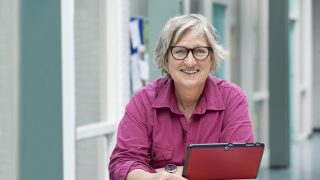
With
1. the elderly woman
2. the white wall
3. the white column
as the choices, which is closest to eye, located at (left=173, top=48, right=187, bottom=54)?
the elderly woman

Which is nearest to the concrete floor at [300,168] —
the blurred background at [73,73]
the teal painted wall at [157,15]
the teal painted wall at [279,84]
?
the blurred background at [73,73]

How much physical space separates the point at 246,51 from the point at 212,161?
300 inches

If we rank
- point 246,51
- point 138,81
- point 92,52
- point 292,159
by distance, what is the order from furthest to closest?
point 292,159 < point 246,51 < point 138,81 < point 92,52

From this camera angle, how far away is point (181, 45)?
2705 mm

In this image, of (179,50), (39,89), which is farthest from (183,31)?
(39,89)

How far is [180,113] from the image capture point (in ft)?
9.11

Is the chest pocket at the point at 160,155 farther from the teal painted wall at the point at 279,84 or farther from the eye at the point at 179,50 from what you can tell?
the teal painted wall at the point at 279,84

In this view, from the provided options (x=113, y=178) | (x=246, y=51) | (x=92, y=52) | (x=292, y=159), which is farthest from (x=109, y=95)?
(x=292, y=159)

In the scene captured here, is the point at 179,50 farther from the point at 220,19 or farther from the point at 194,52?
the point at 220,19

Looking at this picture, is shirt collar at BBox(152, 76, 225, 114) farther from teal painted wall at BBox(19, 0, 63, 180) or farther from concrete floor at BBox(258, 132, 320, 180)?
concrete floor at BBox(258, 132, 320, 180)

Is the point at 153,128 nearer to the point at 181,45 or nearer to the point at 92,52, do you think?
the point at 181,45

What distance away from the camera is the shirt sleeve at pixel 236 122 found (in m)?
2.75

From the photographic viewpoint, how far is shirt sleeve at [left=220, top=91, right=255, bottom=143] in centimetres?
275

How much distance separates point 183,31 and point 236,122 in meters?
0.40
